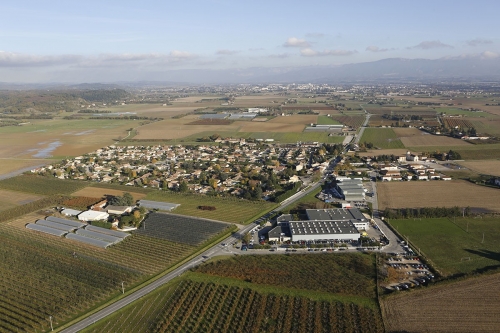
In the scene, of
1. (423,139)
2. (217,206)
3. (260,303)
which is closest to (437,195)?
(217,206)

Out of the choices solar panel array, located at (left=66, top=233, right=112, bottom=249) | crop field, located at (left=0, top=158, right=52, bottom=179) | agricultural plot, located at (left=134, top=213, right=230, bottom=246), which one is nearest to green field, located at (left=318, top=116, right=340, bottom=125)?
crop field, located at (left=0, top=158, right=52, bottom=179)

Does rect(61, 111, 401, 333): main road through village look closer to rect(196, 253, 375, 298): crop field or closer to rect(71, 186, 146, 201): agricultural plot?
rect(196, 253, 375, 298): crop field

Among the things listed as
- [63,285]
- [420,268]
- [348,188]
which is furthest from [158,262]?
[348,188]

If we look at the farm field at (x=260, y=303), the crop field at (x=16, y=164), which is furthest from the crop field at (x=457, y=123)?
the crop field at (x=16, y=164)

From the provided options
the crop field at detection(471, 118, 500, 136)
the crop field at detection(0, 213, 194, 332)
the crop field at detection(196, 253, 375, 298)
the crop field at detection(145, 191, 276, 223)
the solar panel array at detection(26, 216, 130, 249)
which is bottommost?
the crop field at detection(196, 253, 375, 298)

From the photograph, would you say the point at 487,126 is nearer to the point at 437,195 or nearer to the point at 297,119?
the point at 297,119
